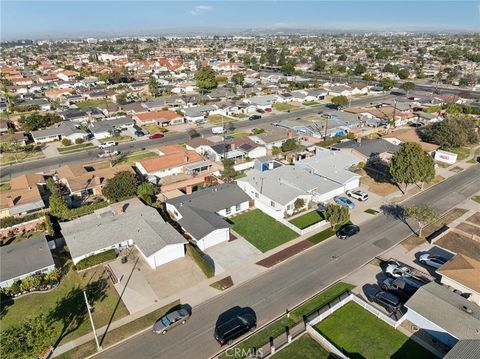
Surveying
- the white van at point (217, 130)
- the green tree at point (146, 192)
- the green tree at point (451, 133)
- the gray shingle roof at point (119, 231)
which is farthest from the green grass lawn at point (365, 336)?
the white van at point (217, 130)

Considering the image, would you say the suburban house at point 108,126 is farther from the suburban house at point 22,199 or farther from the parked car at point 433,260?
the parked car at point 433,260

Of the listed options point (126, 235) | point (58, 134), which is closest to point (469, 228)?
point (126, 235)

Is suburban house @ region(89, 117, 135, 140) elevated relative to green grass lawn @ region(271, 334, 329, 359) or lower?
elevated

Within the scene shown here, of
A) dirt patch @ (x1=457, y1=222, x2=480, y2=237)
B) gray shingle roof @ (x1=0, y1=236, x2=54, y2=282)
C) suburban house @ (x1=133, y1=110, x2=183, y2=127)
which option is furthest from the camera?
suburban house @ (x1=133, y1=110, x2=183, y2=127)

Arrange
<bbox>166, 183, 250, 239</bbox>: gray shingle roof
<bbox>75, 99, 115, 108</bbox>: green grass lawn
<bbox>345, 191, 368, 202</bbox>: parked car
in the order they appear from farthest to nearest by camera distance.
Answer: <bbox>75, 99, 115, 108</bbox>: green grass lawn, <bbox>345, 191, 368, 202</bbox>: parked car, <bbox>166, 183, 250, 239</bbox>: gray shingle roof

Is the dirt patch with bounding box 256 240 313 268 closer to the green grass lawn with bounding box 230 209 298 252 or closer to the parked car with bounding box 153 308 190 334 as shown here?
the green grass lawn with bounding box 230 209 298 252

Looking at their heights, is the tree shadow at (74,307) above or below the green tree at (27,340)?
below

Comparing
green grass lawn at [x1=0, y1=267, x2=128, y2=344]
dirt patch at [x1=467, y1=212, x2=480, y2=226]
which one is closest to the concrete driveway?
green grass lawn at [x1=0, y1=267, x2=128, y2=344]
